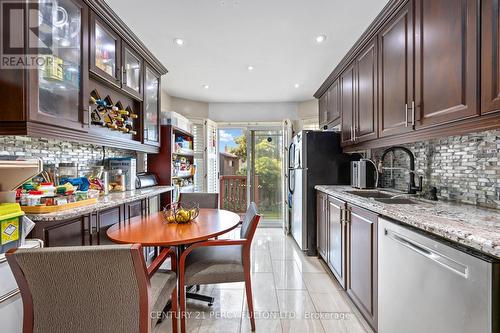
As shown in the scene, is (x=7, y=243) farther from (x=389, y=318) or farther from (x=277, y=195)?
(x=277, y=195)

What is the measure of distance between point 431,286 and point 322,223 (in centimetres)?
186

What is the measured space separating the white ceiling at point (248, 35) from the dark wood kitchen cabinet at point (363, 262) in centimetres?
175

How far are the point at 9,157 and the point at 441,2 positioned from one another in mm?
2851

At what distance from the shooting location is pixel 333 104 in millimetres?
3404

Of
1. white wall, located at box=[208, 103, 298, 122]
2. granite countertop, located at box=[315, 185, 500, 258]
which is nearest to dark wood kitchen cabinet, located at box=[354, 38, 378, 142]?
granite countertop, located at box=[315, 185, 500, 258]

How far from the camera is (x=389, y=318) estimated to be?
4.80ft

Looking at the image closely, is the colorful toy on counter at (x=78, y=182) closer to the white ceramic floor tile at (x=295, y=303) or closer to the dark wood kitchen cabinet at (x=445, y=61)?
the white ceramic floor tile at (x=295, y=303)

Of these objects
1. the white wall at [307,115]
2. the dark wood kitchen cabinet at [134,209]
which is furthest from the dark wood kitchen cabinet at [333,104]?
the dark wood kitchen cabinet at [134,209]

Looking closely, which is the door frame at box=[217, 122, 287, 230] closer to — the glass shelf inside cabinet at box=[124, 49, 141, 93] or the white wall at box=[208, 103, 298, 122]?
the white wall at box=[208, 103, 298, 122]

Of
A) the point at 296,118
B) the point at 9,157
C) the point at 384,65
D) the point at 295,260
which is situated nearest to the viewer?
the point at 9,157

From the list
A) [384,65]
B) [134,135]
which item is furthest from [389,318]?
[134,135]

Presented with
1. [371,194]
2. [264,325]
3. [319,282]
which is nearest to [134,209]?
[264,325]

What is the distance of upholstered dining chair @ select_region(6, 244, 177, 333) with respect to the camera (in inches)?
37.6

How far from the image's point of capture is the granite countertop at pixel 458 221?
0.89 metres
